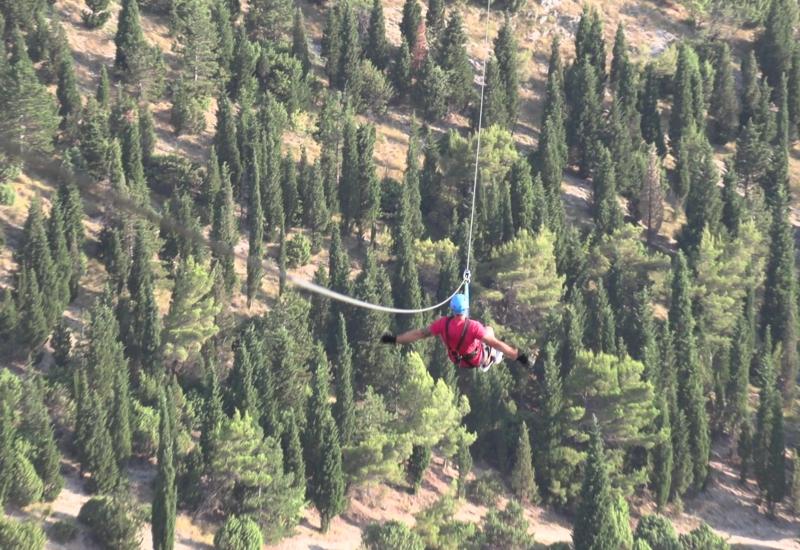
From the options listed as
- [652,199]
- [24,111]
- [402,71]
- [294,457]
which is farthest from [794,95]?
[294,457]

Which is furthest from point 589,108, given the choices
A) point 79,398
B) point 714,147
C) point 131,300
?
point 79,398

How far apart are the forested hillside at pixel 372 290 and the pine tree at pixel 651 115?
31 centimetres

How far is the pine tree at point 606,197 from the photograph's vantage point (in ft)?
250

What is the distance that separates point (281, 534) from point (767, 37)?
67.9 m

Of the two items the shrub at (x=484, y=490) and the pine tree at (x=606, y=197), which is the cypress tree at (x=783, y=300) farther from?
the shrub at (x=484, y=490)

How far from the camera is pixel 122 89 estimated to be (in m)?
74.6

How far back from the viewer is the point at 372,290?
62.2 meters

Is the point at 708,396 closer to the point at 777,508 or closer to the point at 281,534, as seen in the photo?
the point at 777,508

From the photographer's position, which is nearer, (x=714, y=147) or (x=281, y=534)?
(x=281, y=534)

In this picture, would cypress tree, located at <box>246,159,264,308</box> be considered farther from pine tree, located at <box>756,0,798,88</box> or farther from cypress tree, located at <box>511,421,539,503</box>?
pine tree, located at <box>756,0,798,88</box>

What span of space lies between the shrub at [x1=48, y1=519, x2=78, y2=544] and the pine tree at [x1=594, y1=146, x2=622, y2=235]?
38.5 metres

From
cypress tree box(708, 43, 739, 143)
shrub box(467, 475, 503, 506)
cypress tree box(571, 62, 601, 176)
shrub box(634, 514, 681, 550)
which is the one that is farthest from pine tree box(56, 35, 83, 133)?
cypress tree box(708, 43, 739, 143)

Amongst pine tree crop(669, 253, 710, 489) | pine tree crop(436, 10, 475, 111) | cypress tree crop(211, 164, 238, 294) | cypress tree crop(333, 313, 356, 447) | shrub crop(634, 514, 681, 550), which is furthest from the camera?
pine tree crop(436, 10, 475, 111)

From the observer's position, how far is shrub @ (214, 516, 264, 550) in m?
48.3
